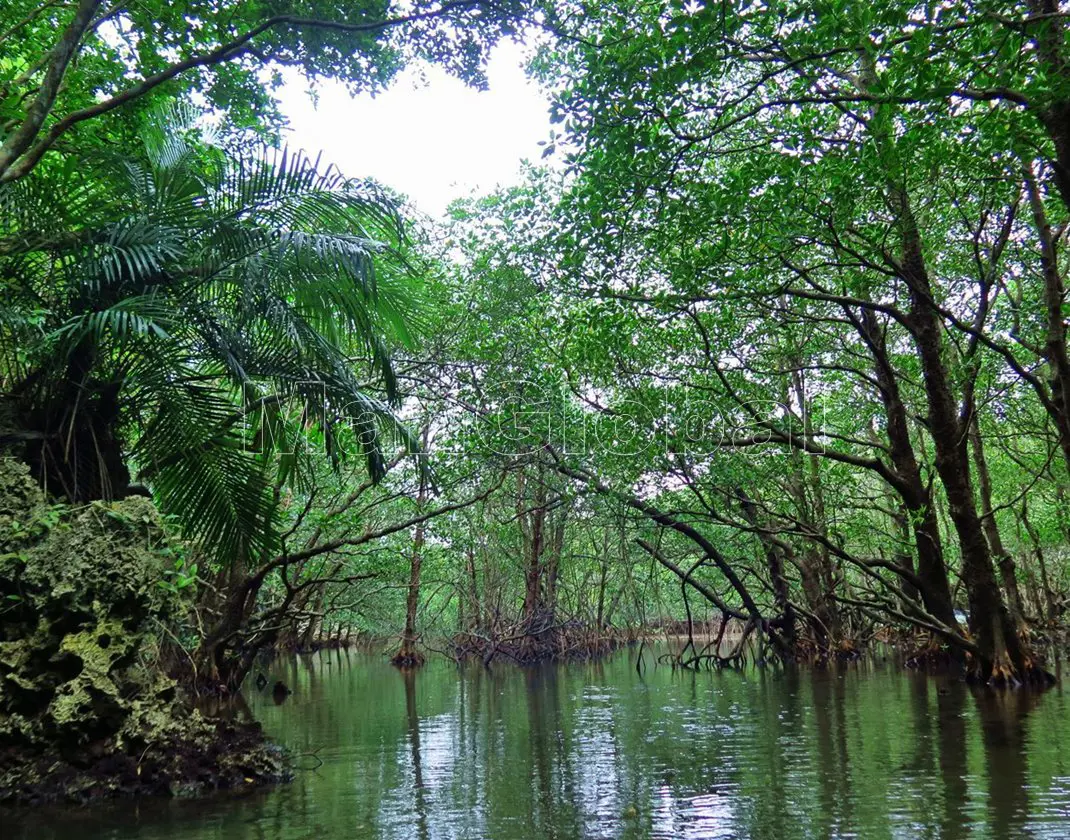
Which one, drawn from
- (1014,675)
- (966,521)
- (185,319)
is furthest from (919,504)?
(185,319)

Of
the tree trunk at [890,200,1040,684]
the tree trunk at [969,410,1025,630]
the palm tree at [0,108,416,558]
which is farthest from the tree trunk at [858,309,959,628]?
the palm tree at [0,108,416,558]

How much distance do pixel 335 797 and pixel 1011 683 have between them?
8.60m

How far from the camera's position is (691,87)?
665 cm

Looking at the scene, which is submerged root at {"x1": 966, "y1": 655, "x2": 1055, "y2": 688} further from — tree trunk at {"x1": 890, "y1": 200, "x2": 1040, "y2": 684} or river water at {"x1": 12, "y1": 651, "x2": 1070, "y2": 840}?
river water at {"x1": 12, "y1": 651, "x2": 1070, "y2": 840}

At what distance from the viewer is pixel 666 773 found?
263 inches

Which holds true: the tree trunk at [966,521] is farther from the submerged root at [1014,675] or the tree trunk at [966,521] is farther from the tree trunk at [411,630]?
the tree trunk at [411,630]

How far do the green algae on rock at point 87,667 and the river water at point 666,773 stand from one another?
0.36 m

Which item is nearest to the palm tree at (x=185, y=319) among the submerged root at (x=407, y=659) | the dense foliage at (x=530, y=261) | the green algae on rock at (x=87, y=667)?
the dense foliage at (x=530, y=261)

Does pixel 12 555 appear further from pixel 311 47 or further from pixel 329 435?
pixel 311 47

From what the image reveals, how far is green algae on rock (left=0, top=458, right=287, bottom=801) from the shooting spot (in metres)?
6.08

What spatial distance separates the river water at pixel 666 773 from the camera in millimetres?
5031

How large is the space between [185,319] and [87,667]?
9.06ft

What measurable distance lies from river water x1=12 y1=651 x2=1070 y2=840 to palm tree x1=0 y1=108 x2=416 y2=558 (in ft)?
7.72

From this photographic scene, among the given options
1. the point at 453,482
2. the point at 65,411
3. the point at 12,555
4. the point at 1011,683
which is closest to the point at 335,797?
the point at 12,555
